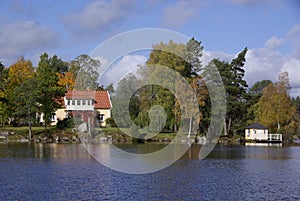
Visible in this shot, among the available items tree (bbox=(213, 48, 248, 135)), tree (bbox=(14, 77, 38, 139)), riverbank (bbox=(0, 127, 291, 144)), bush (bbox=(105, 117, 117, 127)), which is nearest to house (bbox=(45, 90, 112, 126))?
bush (bbox=(105, 117, 117, 127))

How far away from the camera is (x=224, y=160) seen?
36500 mm

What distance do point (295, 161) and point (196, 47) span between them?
30700 mm

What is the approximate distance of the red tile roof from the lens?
69.3 metres

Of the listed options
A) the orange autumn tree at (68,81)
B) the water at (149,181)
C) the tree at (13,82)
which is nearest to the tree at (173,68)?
the tree at (13,82)

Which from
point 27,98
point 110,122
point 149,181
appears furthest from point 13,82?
point 149,181

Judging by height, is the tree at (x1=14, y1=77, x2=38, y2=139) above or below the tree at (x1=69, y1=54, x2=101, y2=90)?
below

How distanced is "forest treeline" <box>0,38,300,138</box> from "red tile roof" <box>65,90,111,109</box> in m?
3.29

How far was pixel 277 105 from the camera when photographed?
68688 millimetres

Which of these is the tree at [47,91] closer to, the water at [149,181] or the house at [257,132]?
the water at [149,181]

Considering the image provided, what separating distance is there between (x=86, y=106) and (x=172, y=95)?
49.3 ft

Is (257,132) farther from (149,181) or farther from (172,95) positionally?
(149,181)

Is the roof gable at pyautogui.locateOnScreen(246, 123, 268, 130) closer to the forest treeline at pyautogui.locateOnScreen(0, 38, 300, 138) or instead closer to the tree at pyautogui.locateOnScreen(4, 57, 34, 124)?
the forest treeline at pyautogui.locateOnScreen(0, 38, 300, 138)

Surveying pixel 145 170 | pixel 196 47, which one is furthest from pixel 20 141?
pixel 145 170

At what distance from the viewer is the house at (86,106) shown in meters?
66.2
